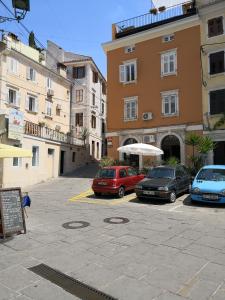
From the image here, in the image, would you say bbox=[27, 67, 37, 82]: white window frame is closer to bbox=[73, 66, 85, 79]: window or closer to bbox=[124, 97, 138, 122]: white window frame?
bbox=[73, 66, 85, 79]: window

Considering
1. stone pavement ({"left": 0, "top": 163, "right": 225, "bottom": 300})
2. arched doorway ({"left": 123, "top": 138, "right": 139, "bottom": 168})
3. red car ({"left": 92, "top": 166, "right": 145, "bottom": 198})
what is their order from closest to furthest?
1. stone pavement ({"left": 0, "top": 163, "right": 225, "bottom": 300})
2. red car ({"left": 92, "top": 166, "right": 145, "bottom": 198})
3. arched doorway ({"left": 123, "top": 138, "right": 139, "bottom": 168})

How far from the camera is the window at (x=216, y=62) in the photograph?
21453mm

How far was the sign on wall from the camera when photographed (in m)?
19.2

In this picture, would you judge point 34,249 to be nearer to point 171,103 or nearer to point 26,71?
point 171,103

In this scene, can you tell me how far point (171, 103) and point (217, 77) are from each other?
384cm

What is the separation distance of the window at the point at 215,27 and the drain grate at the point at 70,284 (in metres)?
21.3

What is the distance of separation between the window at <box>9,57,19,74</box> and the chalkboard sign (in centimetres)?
1978

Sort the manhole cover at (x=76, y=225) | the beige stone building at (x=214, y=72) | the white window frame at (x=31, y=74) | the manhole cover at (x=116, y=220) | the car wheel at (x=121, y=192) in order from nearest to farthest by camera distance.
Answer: the manhole cover at (x=76, y=225) → the manhole cover at (x=116, y=220) → the car wheel at (x=121, y=192) → the beige stone building at (x=214, y=72) → the white window frame at (x=31, y=74)

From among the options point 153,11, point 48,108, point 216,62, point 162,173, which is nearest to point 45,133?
point 48,108

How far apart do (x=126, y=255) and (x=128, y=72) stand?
832 inches

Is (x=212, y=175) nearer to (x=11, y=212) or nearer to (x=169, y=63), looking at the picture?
(x=11, y=212)

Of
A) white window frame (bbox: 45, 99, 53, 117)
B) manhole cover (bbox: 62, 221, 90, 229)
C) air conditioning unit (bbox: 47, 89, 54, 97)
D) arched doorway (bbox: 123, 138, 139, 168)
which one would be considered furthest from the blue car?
air conditioning unit (bbox: 47, 89, 54, 97)

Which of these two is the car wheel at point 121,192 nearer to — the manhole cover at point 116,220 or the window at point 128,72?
the manhole cover at point 116,220

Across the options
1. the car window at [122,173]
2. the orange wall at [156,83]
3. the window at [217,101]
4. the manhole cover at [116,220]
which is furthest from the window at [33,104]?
the manhole cover at [116,220]
